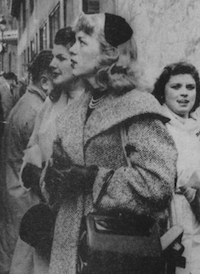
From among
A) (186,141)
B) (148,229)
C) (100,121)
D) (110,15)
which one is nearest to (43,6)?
(110,15)

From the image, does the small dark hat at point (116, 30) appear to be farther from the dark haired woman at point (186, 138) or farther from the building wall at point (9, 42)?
the building wall at point (9, 42)

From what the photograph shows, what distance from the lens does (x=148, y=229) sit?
439cm

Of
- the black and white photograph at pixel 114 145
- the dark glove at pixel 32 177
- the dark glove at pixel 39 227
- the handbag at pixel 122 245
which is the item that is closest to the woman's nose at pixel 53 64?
the black and white photograph at pixel 114 145

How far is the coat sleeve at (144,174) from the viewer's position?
4.41 m

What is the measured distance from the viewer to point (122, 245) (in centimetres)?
434

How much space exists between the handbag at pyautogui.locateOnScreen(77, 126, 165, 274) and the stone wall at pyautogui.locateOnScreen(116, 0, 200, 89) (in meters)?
0.85

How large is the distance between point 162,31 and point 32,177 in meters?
1.20

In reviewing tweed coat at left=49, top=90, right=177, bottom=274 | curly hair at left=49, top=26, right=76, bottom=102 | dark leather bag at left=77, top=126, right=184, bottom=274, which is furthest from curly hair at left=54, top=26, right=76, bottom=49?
dark leather bag at left=77, top=126, right=184, bottom=274

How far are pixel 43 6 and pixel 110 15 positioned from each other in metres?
0.68

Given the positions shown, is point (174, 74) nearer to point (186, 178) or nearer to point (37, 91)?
point (186, 178)

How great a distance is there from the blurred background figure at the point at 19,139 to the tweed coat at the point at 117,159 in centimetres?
39

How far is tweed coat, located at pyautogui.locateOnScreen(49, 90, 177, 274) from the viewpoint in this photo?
4422 mm

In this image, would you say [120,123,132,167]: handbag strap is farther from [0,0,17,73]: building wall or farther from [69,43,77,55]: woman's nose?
[0,0,17,73]: building wall

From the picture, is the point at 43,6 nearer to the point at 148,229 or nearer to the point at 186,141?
the point at 186,141
